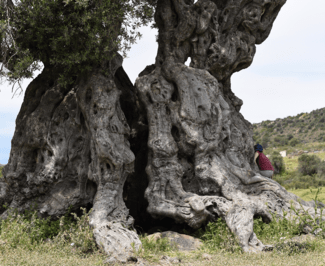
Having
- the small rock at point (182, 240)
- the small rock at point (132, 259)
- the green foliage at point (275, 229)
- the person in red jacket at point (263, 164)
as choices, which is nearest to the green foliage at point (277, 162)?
the person in red jacket at point (263, 164)

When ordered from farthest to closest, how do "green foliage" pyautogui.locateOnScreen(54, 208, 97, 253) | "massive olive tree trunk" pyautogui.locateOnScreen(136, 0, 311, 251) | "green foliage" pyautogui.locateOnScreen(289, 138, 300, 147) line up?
1. "green foliage" pyautogui.locateOnScreen(289, 138, 300, 147)
2. "massive olive tree trunk" pyautogui.locateOnScreen(136, 0, 311, 251)
3. "green foliage" pyautogui.locateOnScreen(54, 208, 97, 253)

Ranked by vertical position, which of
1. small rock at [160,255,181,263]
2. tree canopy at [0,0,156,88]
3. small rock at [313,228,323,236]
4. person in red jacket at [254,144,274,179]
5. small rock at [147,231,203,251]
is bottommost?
small rock at [160,255,181,263]

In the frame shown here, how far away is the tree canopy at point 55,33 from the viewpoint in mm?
8195

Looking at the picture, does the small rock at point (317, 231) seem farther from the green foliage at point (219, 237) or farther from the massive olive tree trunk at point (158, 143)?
the green foliage at point (219, 237)

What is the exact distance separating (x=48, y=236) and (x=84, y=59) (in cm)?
467

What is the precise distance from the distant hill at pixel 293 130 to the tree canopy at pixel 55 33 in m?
45.9

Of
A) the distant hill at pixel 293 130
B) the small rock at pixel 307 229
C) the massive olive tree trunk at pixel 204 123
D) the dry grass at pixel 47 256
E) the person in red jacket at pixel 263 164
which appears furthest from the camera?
the distant hill at pixel 293 130

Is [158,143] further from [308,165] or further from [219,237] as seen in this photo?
[308,165]

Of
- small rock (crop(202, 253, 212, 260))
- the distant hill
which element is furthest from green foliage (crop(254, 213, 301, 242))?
the distant hill

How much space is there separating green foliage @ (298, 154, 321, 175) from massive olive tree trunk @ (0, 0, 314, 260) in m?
20.0

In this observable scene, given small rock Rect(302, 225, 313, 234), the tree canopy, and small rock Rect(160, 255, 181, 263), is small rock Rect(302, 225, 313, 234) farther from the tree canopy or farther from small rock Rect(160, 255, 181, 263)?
the tree canopy

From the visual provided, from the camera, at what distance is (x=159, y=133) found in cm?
957

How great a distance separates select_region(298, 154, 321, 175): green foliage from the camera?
28.5 m

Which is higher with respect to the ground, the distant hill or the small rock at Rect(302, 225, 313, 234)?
the distant hill
